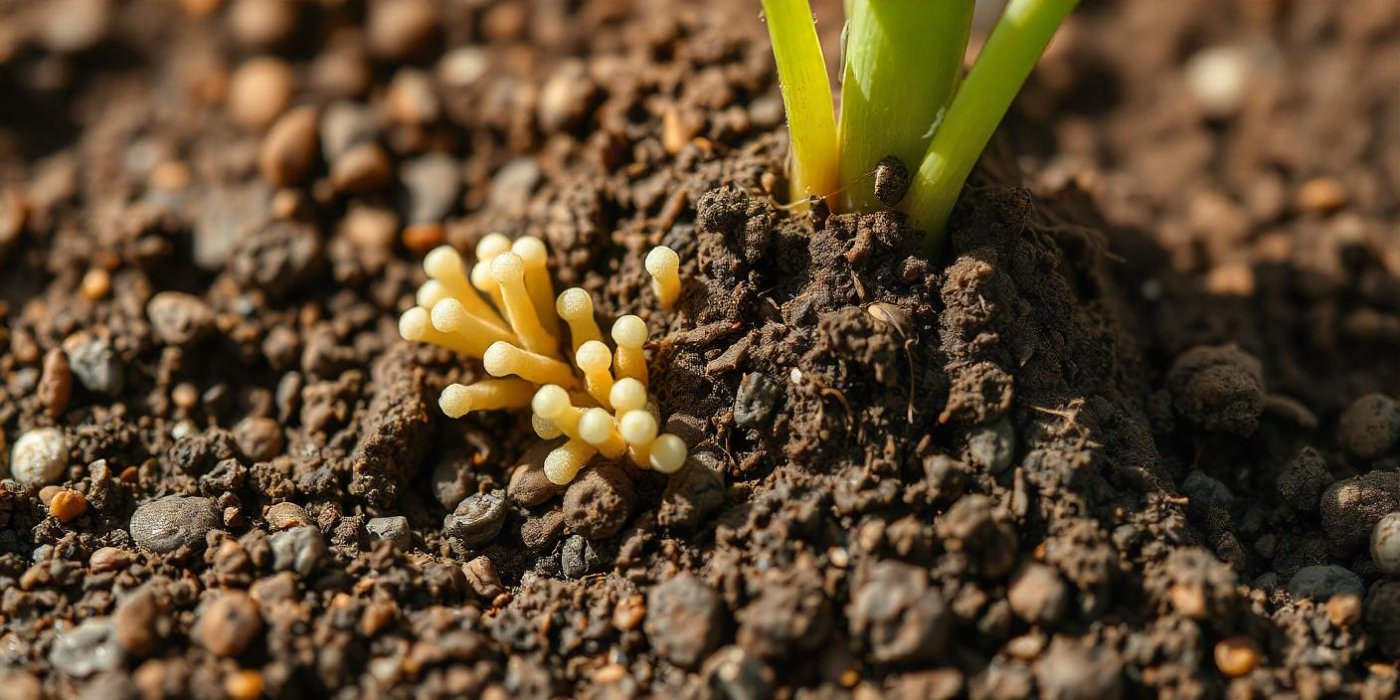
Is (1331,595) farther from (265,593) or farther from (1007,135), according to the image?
(265,593)

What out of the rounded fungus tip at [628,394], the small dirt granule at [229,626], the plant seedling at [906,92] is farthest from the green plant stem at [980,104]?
the small dirt granule at [229,626]

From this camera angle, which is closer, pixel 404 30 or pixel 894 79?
pixel 894 79

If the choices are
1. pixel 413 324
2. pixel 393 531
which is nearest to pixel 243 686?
pixel 393 531

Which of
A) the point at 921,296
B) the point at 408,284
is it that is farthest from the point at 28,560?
the point at 921,296

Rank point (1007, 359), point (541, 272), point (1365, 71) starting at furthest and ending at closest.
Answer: point (1365, 71) → point (541, 272) → point (1007, 359)

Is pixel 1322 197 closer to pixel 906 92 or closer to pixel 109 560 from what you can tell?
pixel 906 92

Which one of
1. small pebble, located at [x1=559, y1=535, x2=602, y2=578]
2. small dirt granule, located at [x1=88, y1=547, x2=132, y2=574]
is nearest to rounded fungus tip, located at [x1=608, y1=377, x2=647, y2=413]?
small pebble, located at [x1=559, y1=535, x2=602, y2=578]

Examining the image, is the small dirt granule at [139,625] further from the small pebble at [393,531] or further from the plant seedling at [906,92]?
the plant seedling at [906,92]
